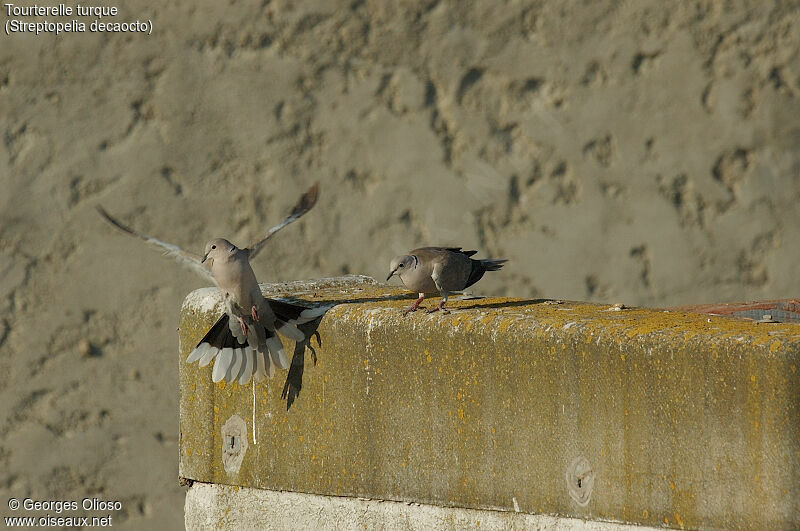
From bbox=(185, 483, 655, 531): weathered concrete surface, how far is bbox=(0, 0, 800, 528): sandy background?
8.64ft

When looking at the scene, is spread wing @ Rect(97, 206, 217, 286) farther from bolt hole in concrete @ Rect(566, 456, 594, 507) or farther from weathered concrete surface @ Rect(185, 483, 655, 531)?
bolt hole in concrete @ Rect(566, 456, 594, 507)

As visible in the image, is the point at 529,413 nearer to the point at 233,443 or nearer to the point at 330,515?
the point at 330,515

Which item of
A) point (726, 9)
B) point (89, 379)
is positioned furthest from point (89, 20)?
point (726, 9)

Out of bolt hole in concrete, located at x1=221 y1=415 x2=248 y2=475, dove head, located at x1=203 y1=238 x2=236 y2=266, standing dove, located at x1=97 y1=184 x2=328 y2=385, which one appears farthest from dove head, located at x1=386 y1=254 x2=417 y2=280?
bolt hole in concrete, located at x1=221 y1=415 x2=248 y2=475

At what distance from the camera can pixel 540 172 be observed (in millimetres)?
6246

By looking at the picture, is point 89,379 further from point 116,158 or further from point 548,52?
point 548,52

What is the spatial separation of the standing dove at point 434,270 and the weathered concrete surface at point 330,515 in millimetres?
684

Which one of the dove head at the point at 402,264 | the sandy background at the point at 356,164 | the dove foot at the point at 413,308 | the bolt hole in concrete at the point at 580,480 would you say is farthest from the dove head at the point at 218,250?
the sandy background at the point at 356,164

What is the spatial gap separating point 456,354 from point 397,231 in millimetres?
3109

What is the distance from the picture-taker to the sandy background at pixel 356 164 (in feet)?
20.4

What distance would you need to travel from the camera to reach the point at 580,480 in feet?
9.54

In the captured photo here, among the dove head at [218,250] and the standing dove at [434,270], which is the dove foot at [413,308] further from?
the dove head at [218,250]

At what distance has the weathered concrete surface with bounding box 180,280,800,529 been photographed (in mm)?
2613

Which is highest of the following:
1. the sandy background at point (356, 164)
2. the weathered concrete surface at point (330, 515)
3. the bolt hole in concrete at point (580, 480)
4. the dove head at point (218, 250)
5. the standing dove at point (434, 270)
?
the sandy background at point (356, 164)
